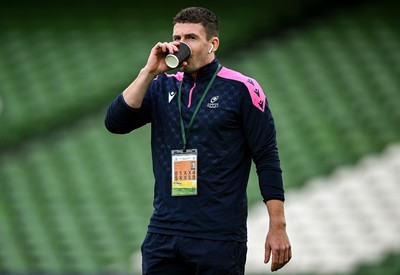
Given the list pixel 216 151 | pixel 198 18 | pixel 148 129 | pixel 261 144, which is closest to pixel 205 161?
pixel 216 151

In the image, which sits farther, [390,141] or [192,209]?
[390,141]

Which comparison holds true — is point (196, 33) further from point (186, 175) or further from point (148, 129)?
point (148, 129)

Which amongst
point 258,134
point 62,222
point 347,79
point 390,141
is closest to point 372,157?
point 390,141

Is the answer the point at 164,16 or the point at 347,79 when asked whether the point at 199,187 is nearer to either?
the point at 347,79

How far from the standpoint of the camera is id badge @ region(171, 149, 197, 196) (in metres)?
3.60

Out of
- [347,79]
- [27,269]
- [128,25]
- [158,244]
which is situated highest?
[128,25]

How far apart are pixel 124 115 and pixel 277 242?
818 millimetres

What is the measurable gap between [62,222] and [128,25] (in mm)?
3449

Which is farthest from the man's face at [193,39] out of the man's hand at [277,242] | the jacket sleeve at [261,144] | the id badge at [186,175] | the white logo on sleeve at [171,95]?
the man's hand at [277,242]

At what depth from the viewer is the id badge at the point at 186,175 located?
3.60 m

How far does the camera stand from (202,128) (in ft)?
11.9

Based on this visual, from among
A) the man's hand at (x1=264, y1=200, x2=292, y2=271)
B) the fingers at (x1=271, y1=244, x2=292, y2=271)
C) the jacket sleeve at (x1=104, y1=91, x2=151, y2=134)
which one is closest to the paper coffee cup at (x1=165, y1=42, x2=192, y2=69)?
the jacket sleeve at (x1=104, y1=91, x2=151, y2=134)

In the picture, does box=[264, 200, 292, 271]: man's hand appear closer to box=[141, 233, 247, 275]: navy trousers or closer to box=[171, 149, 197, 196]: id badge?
box=[141, 233, 247, 275]: navy trousers

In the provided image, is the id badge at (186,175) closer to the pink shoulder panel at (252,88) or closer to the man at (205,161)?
the man at (205,161)
